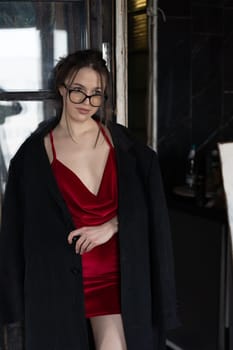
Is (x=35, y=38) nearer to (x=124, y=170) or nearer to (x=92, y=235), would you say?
(x=124, y=170)

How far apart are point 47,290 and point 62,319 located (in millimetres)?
82

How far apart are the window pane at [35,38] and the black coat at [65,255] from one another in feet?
0.62

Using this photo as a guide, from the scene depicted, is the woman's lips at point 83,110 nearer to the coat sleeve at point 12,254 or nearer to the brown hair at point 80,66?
the brown hair at point 80,66

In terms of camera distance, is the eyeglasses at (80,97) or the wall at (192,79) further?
the wall at (192,79)

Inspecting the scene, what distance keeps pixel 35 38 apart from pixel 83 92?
306 mm

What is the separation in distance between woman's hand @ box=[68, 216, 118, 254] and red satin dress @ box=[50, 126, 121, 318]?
0.01m

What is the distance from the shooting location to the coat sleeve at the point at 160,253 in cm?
137

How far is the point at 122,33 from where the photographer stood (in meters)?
1.51

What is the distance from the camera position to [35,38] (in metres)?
1.49

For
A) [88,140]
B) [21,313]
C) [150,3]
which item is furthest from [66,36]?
[150,3]

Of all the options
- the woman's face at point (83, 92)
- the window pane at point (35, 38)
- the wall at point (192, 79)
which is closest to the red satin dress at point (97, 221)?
the woman's face at point (83, 92)

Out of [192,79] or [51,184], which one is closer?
[51,184]

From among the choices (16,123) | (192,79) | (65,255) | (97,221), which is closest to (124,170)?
(97,221)

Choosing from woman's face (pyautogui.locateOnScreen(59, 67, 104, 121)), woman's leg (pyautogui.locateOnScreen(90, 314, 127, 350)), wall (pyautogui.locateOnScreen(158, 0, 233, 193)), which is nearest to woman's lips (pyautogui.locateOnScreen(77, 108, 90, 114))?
woman's face (pyautogui.locateOnScreen(59, 67, 104, 121))
